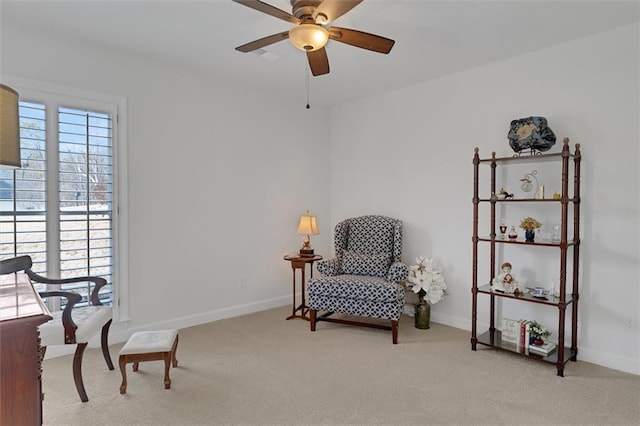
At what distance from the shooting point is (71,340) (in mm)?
2422

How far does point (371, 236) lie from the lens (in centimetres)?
434

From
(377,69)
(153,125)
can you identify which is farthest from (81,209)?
(377,69)

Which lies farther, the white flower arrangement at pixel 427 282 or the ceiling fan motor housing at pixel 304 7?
the white flower arrangement at pixel 427 282

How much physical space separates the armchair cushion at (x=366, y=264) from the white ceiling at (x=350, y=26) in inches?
77.0

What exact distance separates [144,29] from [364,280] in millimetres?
2893

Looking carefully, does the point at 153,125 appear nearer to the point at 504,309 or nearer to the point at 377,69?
the point at 377,69

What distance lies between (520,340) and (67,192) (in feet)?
12.9

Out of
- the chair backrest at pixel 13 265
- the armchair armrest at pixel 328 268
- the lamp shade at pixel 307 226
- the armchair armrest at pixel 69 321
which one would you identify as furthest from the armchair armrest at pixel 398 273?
the chair backrest at pixel 13 265

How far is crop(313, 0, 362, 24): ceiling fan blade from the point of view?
6.68 feet

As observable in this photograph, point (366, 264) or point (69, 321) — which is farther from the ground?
point (366, 264)

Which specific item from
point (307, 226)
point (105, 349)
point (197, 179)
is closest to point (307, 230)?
point (307, 226)

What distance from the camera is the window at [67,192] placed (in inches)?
115

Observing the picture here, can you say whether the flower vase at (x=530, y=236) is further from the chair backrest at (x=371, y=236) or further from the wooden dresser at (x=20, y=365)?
the wooden dresser at (x=20, y=365)

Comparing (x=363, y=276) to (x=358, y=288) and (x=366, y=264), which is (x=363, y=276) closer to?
(x=366, y=264)
